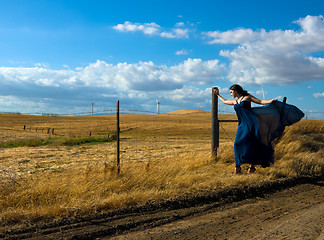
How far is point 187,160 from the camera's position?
8.72m

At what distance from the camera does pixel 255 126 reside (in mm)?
7457

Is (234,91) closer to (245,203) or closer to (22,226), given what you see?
(245,203)

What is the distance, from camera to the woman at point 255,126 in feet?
24.5

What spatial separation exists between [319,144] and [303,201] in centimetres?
597

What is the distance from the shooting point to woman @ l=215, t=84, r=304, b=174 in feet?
24.5

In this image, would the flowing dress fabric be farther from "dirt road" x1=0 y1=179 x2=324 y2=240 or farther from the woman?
"dirt road" x1=0 y1=179 x2=324 y2=240

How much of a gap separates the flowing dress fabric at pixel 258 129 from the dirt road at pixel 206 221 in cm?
145

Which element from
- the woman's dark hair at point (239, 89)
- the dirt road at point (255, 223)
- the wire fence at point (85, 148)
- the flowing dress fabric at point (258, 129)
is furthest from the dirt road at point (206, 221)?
the woman's dark hair at point (239, 89)

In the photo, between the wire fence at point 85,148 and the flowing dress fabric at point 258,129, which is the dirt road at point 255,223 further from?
the wire fence at point 85,148

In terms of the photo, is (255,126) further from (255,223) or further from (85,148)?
(85,148)

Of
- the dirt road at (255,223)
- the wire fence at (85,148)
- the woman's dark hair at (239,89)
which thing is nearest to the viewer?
the dirt road at (255,223)

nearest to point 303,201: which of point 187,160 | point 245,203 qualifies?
point 245,203

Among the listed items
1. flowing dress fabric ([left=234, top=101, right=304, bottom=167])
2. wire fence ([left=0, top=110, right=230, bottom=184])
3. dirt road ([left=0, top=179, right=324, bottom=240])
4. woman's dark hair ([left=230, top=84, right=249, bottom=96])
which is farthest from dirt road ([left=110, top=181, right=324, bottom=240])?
wire fence ([left=0, top=110, right=230, bottom=184])

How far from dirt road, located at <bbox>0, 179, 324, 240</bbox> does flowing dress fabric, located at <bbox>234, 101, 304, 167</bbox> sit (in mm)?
1455
